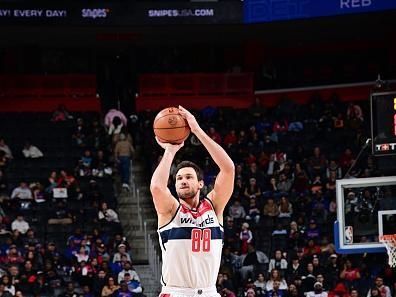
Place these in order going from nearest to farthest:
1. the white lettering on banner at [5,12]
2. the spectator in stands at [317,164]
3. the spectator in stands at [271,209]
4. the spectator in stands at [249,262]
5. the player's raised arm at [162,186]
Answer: the player's raised arm at [162,186]
the spectator in stands at [249,262]
the spectator in stands at [271,209]
the spectator in stands at [317,164]
the white lettering on banner at [5,12]

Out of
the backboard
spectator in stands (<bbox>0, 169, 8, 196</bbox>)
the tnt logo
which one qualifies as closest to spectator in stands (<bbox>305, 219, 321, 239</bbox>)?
the backboard

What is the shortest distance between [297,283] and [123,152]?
245 inches

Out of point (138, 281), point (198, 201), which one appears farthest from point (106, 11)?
point (198, 201)

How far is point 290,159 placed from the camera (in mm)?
25406

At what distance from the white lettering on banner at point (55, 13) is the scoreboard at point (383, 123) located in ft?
28.9

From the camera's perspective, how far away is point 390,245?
66.5 ft

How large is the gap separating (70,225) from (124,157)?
9.00 ft

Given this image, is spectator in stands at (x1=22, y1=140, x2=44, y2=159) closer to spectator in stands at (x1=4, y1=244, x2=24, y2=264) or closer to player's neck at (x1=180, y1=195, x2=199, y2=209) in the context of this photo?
spectator in stands at (x1=4, y1=244, x2=24, y2=264)

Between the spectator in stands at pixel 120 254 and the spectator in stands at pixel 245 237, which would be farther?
the spectator in stands at pixel 245 237

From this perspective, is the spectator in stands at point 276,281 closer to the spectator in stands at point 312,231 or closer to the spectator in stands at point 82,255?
the spectator in stands at point 312,231

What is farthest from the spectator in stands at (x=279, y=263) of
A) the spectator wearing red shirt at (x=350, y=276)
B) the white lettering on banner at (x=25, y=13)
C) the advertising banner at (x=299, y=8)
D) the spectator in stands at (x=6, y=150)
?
the white lettering on banner at (x=25, y=13)

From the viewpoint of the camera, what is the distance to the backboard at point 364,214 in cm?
2069

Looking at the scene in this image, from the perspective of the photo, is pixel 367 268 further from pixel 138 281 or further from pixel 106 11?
pixel 106 11

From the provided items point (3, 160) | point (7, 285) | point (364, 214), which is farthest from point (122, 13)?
point (7, 285)
